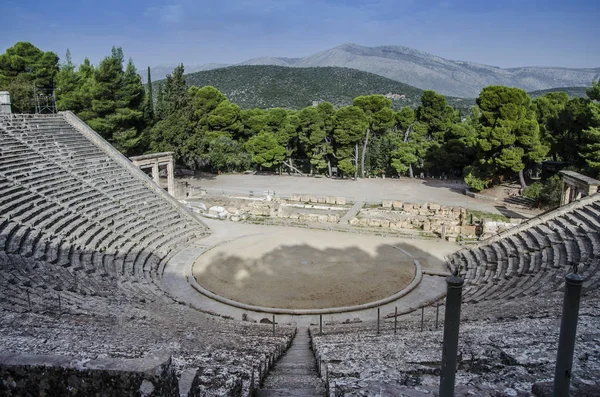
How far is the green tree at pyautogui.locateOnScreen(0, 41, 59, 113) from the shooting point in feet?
104

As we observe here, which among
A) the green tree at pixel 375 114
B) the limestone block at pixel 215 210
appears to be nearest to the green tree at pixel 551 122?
the green tree at pixel 375 114

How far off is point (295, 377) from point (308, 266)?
9.83m

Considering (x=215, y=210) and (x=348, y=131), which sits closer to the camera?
(x=215, y=210)

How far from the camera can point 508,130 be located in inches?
1182

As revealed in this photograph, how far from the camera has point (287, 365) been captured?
901cm

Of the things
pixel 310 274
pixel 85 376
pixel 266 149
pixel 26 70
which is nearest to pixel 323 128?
pixel 266 149

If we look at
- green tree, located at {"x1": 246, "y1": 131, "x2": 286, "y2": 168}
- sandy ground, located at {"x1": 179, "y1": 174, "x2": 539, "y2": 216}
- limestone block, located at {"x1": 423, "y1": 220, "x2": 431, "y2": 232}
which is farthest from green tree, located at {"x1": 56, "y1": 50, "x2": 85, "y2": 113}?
limestone block, located at {"x1": 423, "y1": 220, "x2": 431, "y2": 232}

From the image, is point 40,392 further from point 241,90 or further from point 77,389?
point 241,90

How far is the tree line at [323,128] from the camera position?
99.7 feet

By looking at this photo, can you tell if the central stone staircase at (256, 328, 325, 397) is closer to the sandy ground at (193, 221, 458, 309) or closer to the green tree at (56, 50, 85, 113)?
the sandy ground at (193, 221, 458, 309)

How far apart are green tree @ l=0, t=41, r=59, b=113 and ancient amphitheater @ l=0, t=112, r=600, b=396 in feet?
26.3

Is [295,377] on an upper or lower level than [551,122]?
lower

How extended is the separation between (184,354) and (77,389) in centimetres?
455

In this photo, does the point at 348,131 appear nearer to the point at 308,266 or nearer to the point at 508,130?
the point at 508,130
